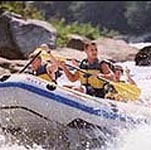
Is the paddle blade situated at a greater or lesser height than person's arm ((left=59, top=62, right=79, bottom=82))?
lesser

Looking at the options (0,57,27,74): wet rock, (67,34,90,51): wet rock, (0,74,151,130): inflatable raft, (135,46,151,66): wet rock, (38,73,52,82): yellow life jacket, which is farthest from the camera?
(67,34,90,51): wet rock

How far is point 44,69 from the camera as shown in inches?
335

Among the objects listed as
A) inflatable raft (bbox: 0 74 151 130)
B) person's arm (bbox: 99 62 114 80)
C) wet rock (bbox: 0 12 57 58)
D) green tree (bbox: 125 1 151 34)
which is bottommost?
green tree (bbox: 125 1 151 34)

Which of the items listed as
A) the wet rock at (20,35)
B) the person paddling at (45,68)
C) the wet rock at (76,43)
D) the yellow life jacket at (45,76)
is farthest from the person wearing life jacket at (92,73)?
the wet rock at (76,43)

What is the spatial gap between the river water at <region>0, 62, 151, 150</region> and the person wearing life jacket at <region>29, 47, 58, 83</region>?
768 millimetres

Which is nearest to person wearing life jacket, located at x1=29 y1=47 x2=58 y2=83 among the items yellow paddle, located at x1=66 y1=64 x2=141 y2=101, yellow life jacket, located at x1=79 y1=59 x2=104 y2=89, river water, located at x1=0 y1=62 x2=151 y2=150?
yellow life jacket, located at x1=79 y1=59 x2=104 y2=89

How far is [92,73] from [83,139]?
91 cm

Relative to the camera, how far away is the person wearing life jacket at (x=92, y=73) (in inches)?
328

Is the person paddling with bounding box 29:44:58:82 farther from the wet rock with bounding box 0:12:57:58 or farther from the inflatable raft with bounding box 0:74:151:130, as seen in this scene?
the wet rock with bounding box 0:12:57:58

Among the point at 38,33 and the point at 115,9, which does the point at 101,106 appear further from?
the point at 115,9

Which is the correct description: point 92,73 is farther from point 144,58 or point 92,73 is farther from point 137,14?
point 137,14

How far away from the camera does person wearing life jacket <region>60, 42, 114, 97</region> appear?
27.3 ft

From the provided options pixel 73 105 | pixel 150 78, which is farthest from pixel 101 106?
pixel 150 78

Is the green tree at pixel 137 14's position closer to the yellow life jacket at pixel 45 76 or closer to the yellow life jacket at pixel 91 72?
the yellow life jacket at pixel 91 72
